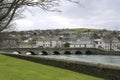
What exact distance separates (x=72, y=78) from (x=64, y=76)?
1.02 metres

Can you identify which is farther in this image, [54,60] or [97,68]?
[54,60]

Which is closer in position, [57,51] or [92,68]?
[92,68]

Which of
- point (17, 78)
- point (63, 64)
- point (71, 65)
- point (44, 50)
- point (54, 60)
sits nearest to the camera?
point (17, 78)

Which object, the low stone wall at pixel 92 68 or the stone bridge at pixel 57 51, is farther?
the stone bridge at pixel 57 51

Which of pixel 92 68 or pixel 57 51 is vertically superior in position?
pixel 92 68

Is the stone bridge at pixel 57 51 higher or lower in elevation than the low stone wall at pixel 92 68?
lower

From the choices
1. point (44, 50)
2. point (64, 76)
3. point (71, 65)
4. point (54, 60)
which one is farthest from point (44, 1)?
point (44, 50)

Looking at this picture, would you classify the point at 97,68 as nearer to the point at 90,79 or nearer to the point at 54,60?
the point at 90,79

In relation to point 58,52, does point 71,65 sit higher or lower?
higher

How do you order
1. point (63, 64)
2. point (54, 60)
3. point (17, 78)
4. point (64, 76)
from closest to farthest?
point (17, 78), point (64, 76), point (63, 64), point (54, 60)

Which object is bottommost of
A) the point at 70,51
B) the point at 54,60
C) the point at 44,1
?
the point at 70,51

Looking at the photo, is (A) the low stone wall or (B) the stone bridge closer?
(A) the low stone wall

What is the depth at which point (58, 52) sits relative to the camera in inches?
6752

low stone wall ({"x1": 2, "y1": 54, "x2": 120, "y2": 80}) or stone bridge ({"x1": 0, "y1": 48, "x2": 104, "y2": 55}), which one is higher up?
low stone wall ({"x1": 2, "y1": 54, "x2": 120, "y2": 80})
